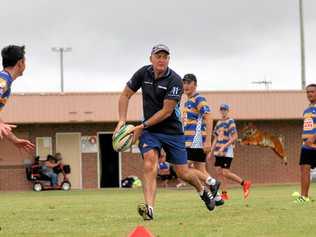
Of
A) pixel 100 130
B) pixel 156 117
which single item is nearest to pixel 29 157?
pixel 100 130

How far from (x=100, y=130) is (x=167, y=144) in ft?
99.3

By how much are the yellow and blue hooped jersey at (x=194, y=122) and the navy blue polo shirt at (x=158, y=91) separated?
10.6 feet

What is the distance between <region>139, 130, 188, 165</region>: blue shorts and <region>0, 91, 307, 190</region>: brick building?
93.1ft

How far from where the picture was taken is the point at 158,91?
11.0 meters

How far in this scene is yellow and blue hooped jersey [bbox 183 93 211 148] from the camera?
14.5m

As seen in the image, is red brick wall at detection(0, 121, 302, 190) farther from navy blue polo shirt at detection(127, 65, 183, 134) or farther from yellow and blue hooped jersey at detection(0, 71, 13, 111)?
yellow and blue hooped jersey at detection(0, 71, 13, 111)

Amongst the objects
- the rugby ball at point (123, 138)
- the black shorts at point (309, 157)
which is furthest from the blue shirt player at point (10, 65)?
the black shorts at point (309, 157)

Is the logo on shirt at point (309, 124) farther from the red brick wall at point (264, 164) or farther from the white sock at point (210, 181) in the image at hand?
the red brick wall at point (264, 164)

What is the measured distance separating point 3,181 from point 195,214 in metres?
29.5

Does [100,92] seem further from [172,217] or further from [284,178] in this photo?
[172,217]

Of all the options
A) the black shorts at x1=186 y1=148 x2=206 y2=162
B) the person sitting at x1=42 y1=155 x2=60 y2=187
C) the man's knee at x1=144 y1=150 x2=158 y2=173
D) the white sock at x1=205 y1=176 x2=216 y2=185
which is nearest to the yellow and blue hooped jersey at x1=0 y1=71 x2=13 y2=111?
the man's knee at x1=144 y1=150 x2=158 y2=173

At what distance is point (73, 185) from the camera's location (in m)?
40.3

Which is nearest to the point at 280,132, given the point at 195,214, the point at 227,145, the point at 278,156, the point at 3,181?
the point at 278,156

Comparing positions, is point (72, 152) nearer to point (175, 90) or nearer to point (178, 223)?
point (175, 90)
